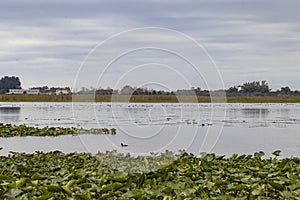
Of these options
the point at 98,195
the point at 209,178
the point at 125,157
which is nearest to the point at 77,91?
the point at 125,157

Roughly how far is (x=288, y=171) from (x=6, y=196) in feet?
10.4

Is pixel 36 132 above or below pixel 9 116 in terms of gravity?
below

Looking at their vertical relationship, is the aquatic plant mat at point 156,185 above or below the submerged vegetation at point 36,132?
above

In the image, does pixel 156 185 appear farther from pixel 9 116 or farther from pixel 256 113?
pixel 256 113

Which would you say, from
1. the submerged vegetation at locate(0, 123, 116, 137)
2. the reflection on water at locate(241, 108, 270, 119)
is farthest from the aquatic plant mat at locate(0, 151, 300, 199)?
the reflection on water at locate(241, 108, 270, 119)

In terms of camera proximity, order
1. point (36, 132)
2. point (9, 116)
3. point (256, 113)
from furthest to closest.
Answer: point (256, 113), point (9, 116), point (36, 132)

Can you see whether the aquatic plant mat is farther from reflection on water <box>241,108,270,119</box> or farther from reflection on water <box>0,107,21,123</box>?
reflection on water <box>241,108,270,119</box>

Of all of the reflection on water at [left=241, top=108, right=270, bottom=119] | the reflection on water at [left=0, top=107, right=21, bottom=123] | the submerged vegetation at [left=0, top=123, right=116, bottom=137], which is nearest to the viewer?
the submerged vegetation at [left=0, top=123, right=116, bottom=137]

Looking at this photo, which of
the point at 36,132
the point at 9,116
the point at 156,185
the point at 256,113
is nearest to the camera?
the point at 156,185

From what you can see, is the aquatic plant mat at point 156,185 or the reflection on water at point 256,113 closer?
the aquatic plant mat at point 156,185

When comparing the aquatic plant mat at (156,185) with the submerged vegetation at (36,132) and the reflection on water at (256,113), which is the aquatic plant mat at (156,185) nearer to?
the submerged vegetation at (36,132)

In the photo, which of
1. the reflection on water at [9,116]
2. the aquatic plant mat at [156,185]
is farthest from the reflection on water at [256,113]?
the aquatic plant mat at [156,185]

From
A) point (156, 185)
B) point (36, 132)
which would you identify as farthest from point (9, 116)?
point (156, 185)

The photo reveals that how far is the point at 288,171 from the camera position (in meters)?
5.69
